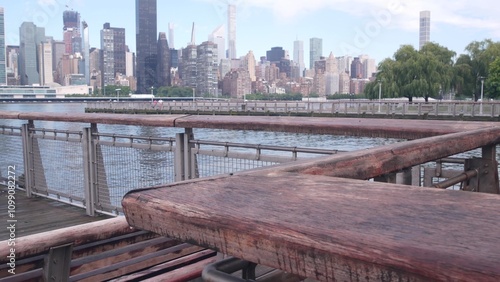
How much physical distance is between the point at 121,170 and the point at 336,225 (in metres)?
5.67

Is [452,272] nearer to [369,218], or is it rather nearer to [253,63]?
[369,218]

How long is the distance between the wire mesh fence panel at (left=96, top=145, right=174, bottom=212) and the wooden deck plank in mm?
255

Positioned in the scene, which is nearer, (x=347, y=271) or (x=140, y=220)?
(x=347, y=271)

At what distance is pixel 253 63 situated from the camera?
147 metres

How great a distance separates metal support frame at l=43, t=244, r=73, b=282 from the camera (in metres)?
1.87

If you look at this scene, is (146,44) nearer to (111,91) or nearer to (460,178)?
(111,91)

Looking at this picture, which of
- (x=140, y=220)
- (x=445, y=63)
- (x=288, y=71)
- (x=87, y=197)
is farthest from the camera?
(x=288, y=71)

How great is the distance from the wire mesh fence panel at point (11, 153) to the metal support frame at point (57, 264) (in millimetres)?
5802

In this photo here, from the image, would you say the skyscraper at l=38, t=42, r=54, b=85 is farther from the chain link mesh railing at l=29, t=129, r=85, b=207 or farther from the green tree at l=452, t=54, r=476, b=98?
the chain link mesh railing at l=29, t=129, r=85, b=207

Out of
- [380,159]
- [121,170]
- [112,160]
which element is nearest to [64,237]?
[380,159]

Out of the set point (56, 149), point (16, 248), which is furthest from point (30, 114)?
point (16, 248)

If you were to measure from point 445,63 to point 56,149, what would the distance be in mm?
58148

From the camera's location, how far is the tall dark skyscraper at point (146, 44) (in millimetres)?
153375

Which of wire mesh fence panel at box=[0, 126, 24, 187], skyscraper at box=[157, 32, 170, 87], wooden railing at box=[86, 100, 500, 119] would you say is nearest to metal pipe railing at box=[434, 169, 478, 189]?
wire mesh fence panel at box=[0, 126, 24, 187]
